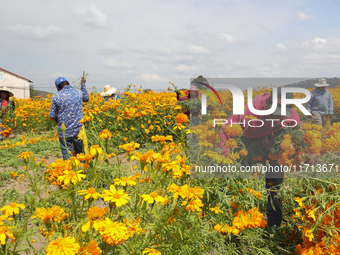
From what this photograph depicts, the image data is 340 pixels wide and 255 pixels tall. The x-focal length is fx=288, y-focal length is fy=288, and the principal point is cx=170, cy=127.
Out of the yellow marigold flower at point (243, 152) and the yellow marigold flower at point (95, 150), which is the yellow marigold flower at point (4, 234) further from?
the yellow marigold flower at point (243, 152)

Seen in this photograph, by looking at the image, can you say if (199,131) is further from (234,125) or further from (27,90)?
(27,90)

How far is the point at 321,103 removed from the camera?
17.4ft

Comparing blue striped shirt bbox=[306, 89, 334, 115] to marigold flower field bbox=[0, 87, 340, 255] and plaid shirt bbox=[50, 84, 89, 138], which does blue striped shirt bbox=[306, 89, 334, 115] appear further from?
plaid shirt bbox=[50, 84, 89, 138]

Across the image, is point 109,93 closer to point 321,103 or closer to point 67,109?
point 67,109

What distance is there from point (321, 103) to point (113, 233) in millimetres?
5277

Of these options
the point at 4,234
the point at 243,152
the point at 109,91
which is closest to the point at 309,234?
the point at 243,152

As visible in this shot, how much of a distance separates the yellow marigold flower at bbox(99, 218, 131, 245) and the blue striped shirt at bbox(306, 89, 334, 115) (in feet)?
16.2

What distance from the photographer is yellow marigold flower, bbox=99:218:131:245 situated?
1.02 meters

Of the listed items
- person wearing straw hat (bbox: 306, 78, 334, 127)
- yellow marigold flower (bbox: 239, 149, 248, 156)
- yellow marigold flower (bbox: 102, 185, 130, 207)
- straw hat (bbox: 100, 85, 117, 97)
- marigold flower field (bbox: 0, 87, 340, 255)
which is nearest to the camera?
yellow marigold flower (bbox: 102, 185, 130, 207)

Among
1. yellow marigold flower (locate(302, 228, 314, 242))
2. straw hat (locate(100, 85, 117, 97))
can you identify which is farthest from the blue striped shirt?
straw hat (locate(100, 85, 117, 97))

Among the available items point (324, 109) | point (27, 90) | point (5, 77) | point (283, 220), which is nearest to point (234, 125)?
point (283, 220)

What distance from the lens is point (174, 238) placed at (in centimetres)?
163

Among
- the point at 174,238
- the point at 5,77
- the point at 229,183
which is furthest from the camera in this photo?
the point at 5,77

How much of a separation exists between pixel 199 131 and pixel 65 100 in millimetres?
2450
